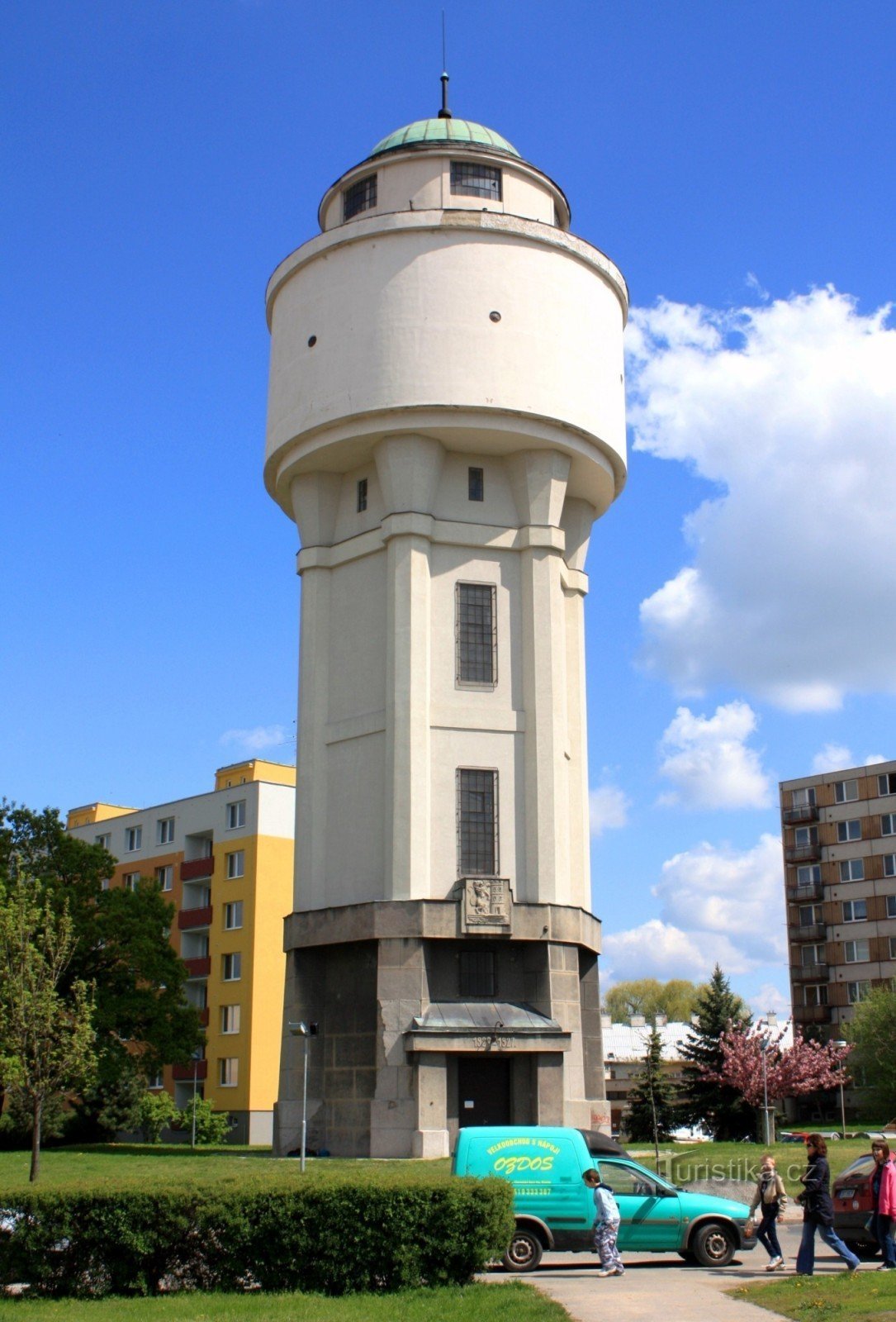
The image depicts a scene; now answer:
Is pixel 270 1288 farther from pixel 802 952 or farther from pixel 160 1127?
pixel 802 952

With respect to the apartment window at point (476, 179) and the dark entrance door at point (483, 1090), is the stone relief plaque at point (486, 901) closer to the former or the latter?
the dark entrance door at point (483, 1090)

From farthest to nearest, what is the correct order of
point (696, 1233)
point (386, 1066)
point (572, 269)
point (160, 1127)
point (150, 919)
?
point (160, 1127)
point (150, 919)
point (572, 269)
point (386, 1066)
point (696, 1233)

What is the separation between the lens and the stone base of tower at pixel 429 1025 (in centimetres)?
3209

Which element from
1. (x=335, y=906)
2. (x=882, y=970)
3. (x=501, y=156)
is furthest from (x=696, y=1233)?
(x=882, y=970)

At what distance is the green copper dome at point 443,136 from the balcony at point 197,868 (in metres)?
33.1

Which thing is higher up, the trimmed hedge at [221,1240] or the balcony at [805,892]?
the balcony at [805,892]

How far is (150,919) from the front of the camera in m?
47.3

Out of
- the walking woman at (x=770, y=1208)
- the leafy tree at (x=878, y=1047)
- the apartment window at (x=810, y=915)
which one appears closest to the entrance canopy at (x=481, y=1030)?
the walking woman at (x=770, y=1208)

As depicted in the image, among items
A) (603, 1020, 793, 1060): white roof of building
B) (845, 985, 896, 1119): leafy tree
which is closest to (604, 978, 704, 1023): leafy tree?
(603, 1020, 793, 1060): white roof of building

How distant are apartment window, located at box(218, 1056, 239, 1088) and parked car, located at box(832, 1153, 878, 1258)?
41.9 meters

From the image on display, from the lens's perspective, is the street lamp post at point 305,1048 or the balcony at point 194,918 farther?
the balcony at point 194,918

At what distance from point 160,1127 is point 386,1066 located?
25018 millimetres

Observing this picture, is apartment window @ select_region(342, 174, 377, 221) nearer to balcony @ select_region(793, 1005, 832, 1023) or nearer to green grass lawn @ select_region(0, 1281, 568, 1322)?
green grass lawn @ select_region(0, 1281, 568, 1322)

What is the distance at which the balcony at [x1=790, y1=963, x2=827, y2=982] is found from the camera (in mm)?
83812
